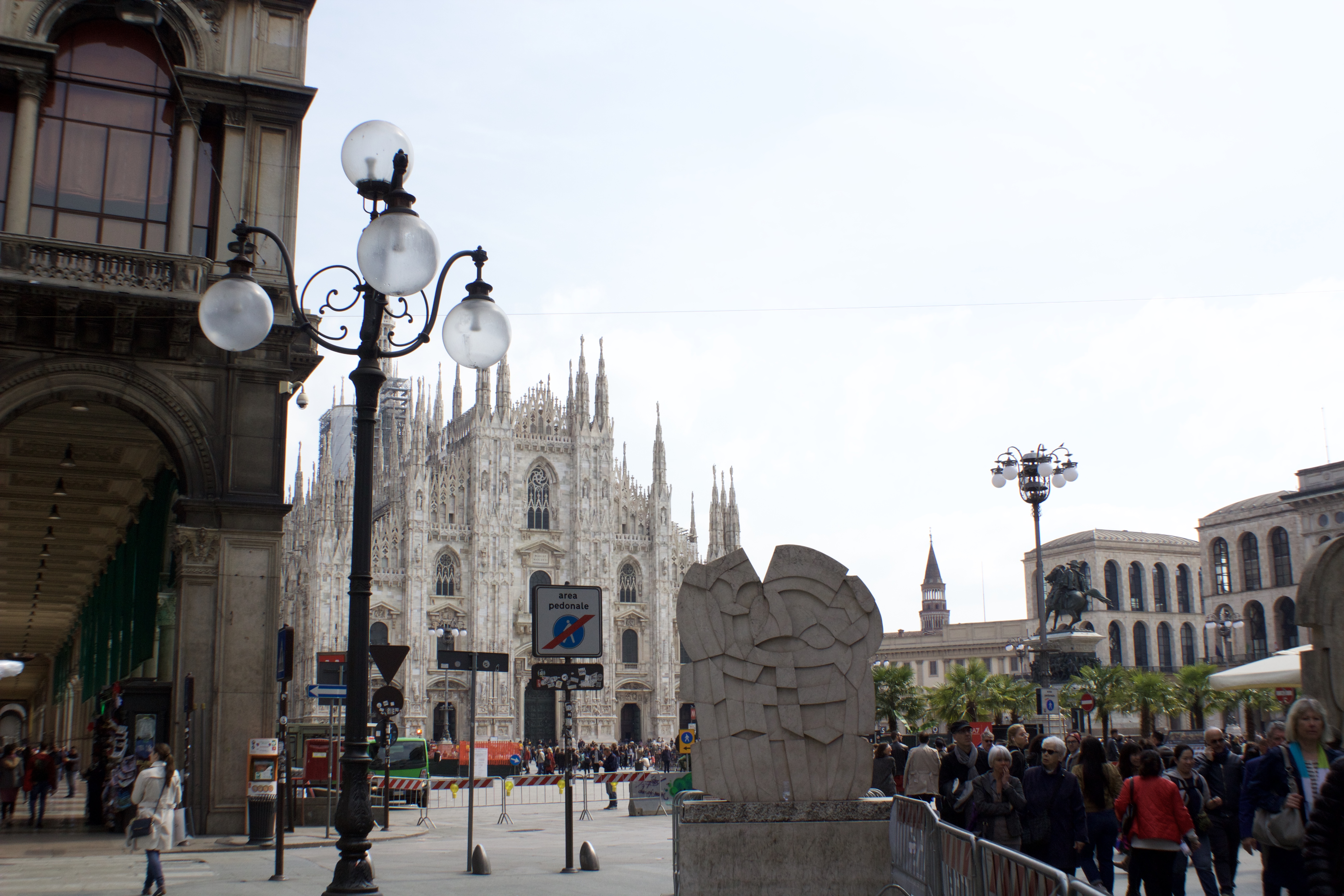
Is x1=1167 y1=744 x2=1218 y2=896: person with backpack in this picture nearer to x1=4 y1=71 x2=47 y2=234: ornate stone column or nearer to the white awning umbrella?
the white awning umbrella

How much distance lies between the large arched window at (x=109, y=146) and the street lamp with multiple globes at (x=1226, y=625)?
44.8 meters

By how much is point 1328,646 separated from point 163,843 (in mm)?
9513

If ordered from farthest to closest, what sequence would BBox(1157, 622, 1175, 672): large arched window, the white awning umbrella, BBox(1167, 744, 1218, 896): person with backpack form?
BBox(1157, 622, 1175, 672): large arched window → the white awning umbrella → BBox(1167, 744, 1218, 896): person with backpack

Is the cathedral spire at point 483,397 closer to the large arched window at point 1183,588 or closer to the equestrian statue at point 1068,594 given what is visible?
the equestrian statue at point 1068,594

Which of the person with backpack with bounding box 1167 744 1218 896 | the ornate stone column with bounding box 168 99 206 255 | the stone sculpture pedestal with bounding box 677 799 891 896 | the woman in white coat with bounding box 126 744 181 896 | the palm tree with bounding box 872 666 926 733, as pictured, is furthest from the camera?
the palm tree with bounding box 872 666 926 733

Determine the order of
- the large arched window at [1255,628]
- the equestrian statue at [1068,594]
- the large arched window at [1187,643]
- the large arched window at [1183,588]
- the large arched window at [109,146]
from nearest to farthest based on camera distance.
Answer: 1. the large arched window at [109,146]
2. the equestrian statue at [1068,594]
3. the large arched window at [1255,628]
4. the large arched window at [1187,643]
5. the large arched window at [1183,588]

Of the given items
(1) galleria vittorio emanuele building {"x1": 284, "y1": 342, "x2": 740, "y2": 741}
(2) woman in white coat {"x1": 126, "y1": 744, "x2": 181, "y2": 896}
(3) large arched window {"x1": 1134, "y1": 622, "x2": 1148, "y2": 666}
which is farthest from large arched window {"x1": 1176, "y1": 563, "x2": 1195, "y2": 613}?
(2) woman in white coat {"x1": 126, "y1": 744, "x2": 181, "y2": 896}

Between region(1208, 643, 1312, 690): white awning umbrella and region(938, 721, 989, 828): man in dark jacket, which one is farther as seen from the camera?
region(1208, 643, 1312, 690): white awning umbrella

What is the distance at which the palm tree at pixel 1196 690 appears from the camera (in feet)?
113

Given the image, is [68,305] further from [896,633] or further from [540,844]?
[896,633]

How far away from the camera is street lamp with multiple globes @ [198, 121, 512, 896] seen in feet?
23.2

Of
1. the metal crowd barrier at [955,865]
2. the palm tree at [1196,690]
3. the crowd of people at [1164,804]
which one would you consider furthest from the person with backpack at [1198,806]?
the palm tree at [1196,690]

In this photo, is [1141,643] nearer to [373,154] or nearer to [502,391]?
[502,391]

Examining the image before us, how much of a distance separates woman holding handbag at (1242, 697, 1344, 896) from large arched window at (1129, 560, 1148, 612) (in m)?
77.0
